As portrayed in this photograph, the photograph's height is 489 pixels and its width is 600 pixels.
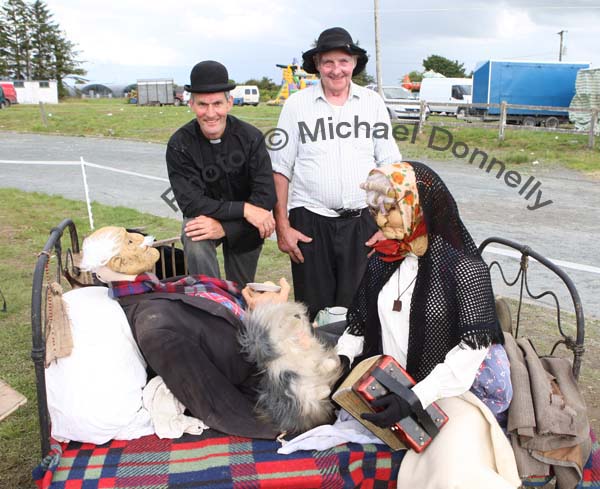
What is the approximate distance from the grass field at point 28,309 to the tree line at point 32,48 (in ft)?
183

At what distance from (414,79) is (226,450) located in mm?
63364

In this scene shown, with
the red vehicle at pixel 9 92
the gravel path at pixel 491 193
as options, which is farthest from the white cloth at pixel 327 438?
the red vehicle at pixel 9 92

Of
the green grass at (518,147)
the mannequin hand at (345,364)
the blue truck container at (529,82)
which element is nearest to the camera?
the mannequin hand at (345,364)

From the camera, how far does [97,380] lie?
2.58 meters

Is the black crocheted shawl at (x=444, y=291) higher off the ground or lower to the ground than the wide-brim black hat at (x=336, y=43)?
lower

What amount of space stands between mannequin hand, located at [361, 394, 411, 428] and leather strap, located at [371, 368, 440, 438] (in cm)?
2

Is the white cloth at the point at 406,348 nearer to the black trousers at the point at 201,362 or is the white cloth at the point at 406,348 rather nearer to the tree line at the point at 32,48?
the black trousers at the point at 201,362

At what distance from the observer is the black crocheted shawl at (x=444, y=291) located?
8.02 ft

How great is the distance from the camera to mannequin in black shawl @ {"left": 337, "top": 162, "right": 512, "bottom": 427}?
2.44 metres

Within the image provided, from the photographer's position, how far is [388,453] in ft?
8.72

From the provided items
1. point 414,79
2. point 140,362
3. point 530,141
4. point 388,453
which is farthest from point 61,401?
point 414,79

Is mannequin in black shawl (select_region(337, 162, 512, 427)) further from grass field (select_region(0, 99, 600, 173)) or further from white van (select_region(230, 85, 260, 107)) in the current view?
white van (select_region(230, 85, 260, 107))

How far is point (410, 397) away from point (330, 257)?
193 centimetres

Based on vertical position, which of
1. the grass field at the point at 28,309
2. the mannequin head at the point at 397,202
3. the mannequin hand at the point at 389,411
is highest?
the mannequin head at the point at 397,202
